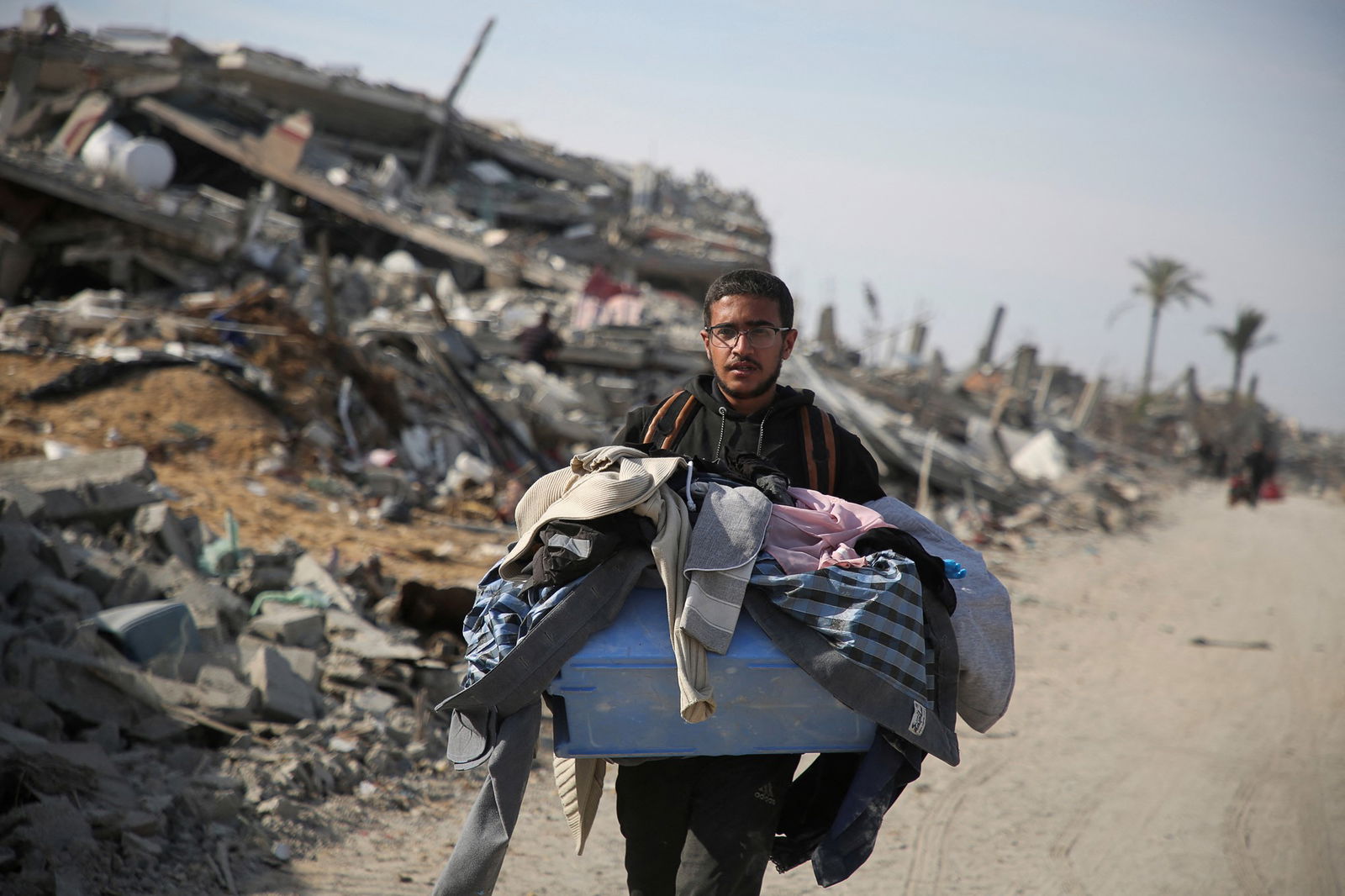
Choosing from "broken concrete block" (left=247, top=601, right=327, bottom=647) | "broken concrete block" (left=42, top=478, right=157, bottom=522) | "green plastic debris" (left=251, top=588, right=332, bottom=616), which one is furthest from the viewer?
"broken concrete block" (left=42, top=478, right=157, bottom=522)

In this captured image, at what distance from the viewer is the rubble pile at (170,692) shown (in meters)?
3.13

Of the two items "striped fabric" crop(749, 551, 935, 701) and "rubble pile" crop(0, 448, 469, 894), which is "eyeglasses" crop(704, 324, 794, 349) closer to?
"striped fabric" crop(749, 551, 935, 701)

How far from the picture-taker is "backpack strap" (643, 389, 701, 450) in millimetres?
2556

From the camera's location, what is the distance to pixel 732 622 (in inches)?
77.6

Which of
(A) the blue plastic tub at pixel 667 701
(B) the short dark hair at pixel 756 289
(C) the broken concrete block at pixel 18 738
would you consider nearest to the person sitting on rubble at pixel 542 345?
(C) the broken concrete block at pixel 18 738

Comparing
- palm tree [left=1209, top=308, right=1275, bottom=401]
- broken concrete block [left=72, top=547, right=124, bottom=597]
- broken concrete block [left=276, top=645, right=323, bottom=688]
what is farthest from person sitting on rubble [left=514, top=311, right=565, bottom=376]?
palm tree [left=1209, top=308, right=1275, bottom=401]

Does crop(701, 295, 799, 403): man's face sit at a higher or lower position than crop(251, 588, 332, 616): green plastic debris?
higher

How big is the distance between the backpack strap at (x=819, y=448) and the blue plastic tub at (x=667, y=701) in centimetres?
50

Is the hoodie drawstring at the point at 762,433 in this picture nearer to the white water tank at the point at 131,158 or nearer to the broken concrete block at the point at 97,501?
the broken concrete block at the point at 97,501

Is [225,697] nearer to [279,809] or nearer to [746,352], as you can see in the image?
[279,809]

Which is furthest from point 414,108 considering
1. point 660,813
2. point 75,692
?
point 660,813

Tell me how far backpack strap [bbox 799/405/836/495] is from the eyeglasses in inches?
8.3

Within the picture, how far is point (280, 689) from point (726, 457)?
9.16 ft

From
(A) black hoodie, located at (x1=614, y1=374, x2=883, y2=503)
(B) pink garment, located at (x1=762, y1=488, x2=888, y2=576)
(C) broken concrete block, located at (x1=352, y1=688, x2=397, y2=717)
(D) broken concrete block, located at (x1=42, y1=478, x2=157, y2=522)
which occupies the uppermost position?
(A) black hoodie, located at (x1=614, y1=374, x2=883, y2=503)
